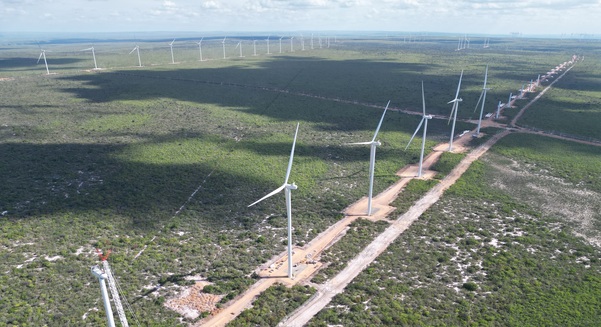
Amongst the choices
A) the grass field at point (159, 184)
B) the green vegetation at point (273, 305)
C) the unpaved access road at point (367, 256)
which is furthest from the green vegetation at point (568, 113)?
the green vegetation at point (273, 305)

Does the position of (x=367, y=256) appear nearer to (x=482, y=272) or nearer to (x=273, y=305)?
(x=482, y=272)

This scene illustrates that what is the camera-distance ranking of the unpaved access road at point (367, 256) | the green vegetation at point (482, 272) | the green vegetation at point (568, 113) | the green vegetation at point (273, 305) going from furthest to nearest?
the green vegetation at point (568, 113)
the unpaved access road at point (367, 256)
the green vegetation at point (482, 272)
the green vegetation at point (273, 305)

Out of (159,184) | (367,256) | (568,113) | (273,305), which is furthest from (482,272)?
(568,113)

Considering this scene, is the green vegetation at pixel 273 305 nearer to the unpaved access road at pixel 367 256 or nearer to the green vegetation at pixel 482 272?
the unpaved access road at pixel 367 256

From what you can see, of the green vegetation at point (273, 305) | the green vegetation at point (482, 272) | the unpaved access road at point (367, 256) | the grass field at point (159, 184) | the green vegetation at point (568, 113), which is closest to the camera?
the green vegetation at point (273, 305)

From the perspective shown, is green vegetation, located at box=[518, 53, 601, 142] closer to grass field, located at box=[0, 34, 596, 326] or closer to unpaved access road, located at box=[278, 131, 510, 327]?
grass field, located at box=[0, 34, 596, 326]

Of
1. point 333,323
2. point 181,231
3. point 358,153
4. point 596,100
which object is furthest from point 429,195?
point 596,100
